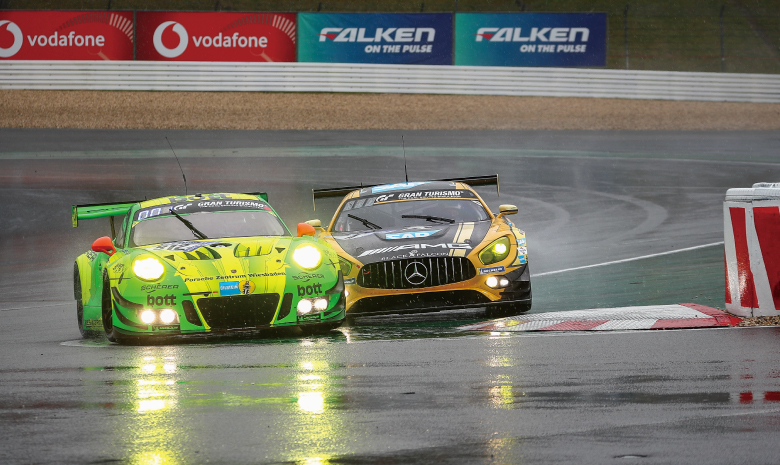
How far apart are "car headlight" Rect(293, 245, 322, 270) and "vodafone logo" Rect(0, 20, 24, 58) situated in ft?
75.3

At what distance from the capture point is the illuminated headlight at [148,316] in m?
7.87

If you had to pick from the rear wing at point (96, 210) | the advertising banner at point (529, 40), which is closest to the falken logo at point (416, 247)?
the rear wing at point (96, 210)

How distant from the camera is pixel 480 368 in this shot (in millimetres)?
6387

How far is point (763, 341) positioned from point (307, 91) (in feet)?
74.9

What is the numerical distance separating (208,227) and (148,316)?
1454mm

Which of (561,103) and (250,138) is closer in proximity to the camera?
(250,138)

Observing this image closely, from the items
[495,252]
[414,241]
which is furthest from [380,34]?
[495,252]

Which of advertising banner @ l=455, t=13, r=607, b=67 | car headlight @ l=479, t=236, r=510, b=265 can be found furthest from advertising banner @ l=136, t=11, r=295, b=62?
car headlight @ l=479, t=236, r=510, b=265

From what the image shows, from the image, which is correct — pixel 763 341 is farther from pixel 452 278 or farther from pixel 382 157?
pixel 382 157

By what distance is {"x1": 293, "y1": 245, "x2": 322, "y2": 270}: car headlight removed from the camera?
27.0 feet

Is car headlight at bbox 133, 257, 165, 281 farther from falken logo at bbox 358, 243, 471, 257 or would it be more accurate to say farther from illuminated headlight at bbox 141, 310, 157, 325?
falken logo at bbox 358, 243, 471, 257

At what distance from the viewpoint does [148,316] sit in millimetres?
7875

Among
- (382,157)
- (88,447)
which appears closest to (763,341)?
(88,447)

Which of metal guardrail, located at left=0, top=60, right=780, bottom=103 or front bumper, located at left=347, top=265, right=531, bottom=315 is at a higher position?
metal guardrail, located at left=0, top=60, right=780, bottom=103
